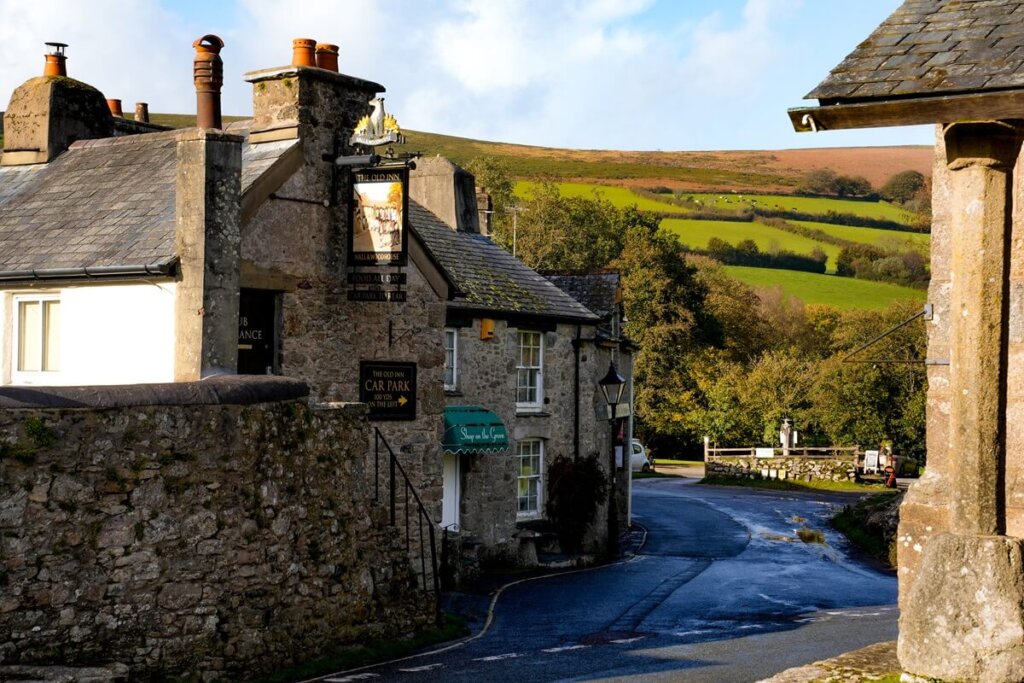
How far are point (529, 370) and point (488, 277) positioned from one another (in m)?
2.24

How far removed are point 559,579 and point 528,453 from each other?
4.49 meters

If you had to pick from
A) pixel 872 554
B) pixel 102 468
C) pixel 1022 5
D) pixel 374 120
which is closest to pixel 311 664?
pixel 102 468

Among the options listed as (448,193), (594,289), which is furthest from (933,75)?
(594,289)

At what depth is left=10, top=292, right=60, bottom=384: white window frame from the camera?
17922mm

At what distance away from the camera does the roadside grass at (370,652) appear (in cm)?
1415

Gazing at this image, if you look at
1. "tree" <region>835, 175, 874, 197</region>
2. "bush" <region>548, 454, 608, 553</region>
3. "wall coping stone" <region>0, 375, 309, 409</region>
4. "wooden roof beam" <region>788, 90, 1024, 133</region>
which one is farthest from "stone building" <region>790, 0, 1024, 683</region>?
"tree" <region>835, 175, 874, 197</region>

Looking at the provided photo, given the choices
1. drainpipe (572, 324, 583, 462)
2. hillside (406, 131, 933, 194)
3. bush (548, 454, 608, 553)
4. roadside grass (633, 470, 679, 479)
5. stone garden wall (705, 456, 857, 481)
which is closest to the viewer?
bush (548, 454, 608, 553)

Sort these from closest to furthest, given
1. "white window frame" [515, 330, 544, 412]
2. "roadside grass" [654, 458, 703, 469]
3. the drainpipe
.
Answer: "white window frame" [515, 330, 544, 412] < the drainpipe < "roadside grass" [654, 458, 703, 469]

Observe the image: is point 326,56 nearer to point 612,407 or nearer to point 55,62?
point 55,62

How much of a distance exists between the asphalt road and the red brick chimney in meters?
7.38

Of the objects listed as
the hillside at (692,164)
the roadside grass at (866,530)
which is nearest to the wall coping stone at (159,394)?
the roadside grass at (866,530)

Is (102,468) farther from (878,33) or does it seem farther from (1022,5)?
(1022,5)

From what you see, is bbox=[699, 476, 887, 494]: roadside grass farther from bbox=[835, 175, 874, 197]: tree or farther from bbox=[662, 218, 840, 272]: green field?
bbox=[835, 175, 874, 197]: tree

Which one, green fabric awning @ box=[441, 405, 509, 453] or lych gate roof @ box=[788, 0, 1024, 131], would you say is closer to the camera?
lych gate roof @ box=[788, 0, 1024, 131]
